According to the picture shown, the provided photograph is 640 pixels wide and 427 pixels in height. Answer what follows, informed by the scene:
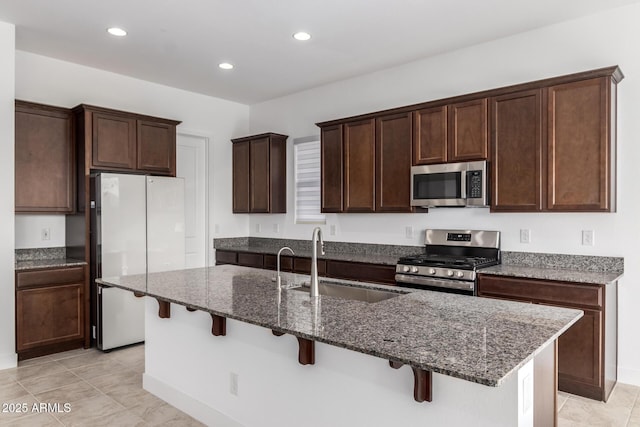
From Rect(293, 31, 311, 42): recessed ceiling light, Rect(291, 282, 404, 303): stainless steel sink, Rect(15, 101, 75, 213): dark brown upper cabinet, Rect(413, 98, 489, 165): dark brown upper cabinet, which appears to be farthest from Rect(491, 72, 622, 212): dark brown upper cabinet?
Rect(15, 101, 75, 213): dark brown upper cabinet

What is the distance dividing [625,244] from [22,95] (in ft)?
18.0

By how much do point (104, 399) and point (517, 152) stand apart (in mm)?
3619

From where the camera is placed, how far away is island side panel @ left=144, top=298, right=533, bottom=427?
1620mm

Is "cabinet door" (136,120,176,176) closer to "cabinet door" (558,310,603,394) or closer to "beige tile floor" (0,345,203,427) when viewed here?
"beige tile floor" (0,345,203,427)

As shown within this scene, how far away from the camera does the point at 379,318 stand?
1.89m

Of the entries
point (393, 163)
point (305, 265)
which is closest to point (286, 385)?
point (305, 265)

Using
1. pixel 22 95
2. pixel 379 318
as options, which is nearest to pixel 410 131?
→ pixel 379 318

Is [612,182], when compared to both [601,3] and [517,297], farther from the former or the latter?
[601,3]

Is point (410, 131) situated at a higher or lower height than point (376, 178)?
higher

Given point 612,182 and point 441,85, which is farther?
point 441,85

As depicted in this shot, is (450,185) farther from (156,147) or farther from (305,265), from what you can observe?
(156,147)

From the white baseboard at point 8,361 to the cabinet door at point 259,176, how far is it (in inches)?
118

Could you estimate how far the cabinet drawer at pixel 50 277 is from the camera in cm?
379

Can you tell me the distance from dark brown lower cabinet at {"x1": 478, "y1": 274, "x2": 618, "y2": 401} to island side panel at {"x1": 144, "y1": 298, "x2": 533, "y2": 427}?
1.67 m
